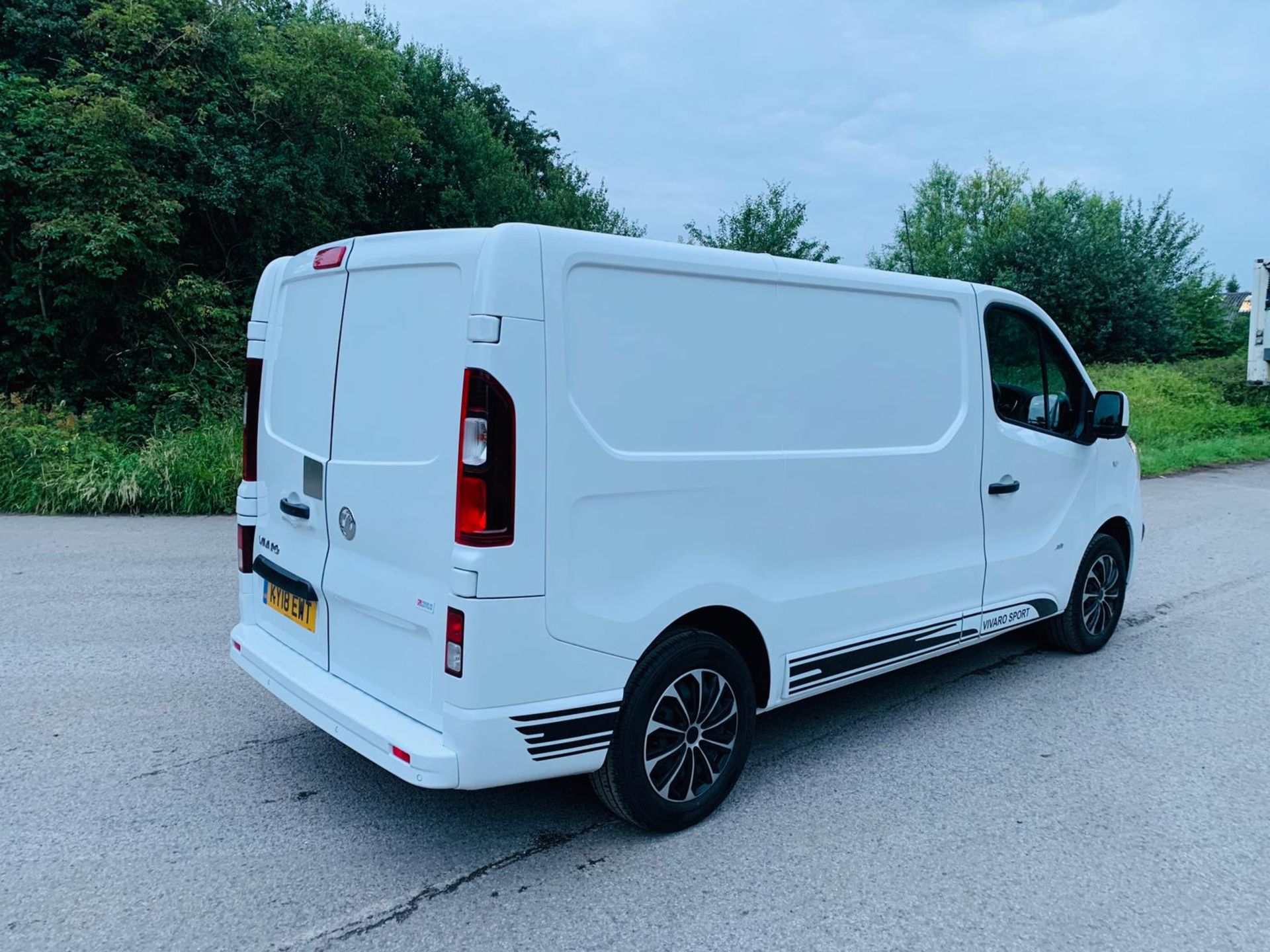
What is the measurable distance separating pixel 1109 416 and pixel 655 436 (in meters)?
3.21

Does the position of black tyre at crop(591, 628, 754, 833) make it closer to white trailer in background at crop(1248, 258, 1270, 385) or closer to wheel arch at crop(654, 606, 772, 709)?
wheel arch at crop(654, 606, 772, 709)

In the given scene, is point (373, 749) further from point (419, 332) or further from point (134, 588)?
point (134, 588)

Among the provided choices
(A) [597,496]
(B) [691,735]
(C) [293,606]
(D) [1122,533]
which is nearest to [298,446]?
(C) [293,606]

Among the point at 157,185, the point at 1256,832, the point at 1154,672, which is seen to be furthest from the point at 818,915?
the point at 157,185

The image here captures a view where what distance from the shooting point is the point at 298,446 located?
3.63 metres

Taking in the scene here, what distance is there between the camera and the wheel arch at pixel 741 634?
3.42 meters

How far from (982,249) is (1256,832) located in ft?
84.9

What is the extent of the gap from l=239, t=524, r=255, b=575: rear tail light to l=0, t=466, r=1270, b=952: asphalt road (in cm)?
77

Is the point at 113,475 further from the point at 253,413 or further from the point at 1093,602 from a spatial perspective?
the point at 1093,602

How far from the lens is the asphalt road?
2.81 metres

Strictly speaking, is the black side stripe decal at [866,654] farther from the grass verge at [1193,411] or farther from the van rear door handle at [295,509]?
the grass verge at [1193,411]

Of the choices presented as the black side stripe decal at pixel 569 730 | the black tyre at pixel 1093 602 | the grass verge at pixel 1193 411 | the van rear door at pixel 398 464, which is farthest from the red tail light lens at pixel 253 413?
the grass verge at pixel 1193 411

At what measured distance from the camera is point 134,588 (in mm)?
6723

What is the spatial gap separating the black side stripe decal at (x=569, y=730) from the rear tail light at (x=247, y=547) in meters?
1.73
